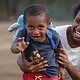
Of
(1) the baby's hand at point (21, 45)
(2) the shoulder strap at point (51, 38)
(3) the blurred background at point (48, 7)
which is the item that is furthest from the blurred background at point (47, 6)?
(1) the baby's hand at point (21, 45)

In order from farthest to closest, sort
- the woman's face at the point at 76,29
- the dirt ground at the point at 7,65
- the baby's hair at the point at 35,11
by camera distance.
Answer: the dirt ground at the point at 7,65 → the woman's face at the point at 76,29 → the baby's hair at the point at 35,11

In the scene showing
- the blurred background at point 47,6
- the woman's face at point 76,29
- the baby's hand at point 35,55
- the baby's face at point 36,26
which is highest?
the baby's face at point 36,26

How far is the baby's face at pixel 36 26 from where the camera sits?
3.92 meters

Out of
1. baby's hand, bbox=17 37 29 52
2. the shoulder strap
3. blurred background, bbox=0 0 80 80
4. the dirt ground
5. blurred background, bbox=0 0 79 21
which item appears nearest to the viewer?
baby's hand, bbox=17 37 29 52

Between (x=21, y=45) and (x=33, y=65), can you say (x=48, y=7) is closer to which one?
(x=33, y=65)

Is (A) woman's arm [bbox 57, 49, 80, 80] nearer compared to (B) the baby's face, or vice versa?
(B) the baby's face

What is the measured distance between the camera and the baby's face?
3920 mm

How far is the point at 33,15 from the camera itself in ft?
13.0

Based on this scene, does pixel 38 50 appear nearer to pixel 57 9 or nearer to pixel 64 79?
pixel 64 79

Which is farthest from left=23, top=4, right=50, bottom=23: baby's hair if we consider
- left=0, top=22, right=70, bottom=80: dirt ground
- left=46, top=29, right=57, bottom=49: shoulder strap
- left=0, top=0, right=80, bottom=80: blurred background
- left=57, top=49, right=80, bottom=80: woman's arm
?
left=0, top=0, right=80, bottom=80: blurred background

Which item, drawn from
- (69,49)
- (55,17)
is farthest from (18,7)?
(69,49)

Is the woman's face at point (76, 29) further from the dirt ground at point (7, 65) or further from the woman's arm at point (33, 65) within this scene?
the dirt ground at point (7, 65)

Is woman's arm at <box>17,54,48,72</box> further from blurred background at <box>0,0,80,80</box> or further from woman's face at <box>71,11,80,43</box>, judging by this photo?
blurred background at <box>0,0,80,80</box>

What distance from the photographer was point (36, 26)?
393 centimetres
